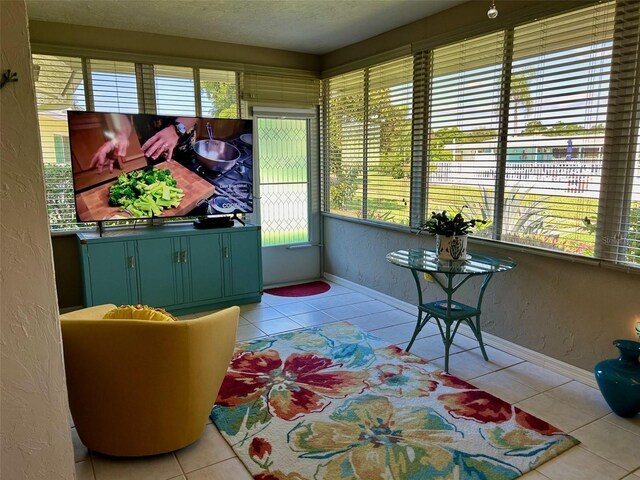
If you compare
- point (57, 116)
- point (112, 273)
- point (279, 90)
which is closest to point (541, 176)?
point (279, 90)

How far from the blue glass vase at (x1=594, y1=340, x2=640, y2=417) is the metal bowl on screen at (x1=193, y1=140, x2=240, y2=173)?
3395 millimetres

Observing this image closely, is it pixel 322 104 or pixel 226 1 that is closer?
pixel 226 1

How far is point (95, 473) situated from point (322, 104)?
4.23m

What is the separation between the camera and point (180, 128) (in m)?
4.27

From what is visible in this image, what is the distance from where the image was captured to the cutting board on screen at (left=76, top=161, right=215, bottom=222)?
399cm

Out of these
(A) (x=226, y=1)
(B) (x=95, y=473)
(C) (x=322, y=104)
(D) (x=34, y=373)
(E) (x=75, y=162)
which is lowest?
(B) (x=95, y=473)

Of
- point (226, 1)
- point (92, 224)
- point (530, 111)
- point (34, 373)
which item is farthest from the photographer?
point (92, 224)

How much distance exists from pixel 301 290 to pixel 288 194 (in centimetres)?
108

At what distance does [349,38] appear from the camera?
457 cm

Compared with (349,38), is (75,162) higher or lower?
lower

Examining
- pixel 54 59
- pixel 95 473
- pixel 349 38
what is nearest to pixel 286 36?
pixel 349 38

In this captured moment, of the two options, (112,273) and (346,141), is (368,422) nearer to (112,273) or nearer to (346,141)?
(112,273)

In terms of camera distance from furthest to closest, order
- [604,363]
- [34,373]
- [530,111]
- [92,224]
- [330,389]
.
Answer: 1. [92,224]
2. [530,111]
3. [330,389]
4. [604,363]
5. [34,373]

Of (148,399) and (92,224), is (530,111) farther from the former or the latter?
(92,224)
